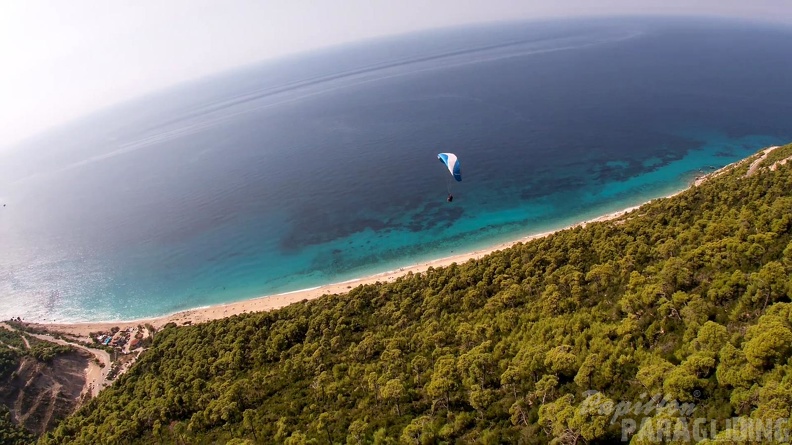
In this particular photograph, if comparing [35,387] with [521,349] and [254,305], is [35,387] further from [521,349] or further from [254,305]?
[521,349]

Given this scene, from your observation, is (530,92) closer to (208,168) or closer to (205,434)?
(208,168)

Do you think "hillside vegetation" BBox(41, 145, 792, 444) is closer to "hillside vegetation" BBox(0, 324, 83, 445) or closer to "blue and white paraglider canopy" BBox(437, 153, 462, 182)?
"hillside vegetation" BBox(0, 324, 83, 445)

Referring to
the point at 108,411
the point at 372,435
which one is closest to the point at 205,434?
the point at 108,411

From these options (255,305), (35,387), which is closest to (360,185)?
(255,305)

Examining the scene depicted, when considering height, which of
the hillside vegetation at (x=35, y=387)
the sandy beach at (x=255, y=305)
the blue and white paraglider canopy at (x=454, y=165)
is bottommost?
the hillside vegetation at (x=35, y=387)

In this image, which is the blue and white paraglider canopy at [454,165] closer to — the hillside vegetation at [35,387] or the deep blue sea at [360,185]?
the deep blue sea at [360,185]

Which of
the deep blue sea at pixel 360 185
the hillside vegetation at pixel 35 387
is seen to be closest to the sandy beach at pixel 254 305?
the deep blue sea at pixel 360 185
